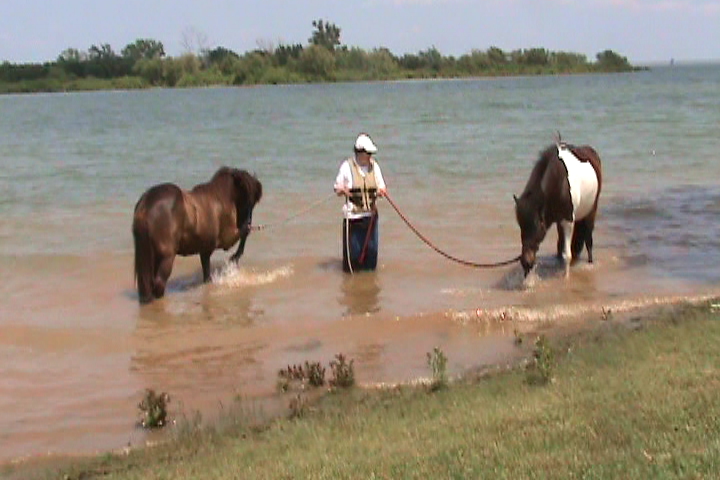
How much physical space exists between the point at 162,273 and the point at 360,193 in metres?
2.35

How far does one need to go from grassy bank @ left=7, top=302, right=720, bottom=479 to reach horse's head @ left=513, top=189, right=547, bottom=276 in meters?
3.11

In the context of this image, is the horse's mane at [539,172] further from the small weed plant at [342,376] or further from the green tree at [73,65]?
the green tree at [73,65]

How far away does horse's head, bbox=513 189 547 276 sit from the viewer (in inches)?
397

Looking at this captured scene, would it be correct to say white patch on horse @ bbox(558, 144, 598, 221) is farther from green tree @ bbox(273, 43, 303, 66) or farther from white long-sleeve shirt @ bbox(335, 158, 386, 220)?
green tree @ bbox(273, 43, 303, 66)

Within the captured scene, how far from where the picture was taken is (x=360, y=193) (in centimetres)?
1089

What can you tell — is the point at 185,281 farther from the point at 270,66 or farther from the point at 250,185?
the point at 270,66

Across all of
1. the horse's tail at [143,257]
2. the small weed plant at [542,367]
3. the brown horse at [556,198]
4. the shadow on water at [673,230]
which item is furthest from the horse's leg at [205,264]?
the small weed plant at [542,367]

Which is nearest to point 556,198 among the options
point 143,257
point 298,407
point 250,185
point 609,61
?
point 250,185

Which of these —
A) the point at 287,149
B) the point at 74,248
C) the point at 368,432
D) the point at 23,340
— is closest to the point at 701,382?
the point at 368,432

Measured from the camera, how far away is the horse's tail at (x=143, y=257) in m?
9.80

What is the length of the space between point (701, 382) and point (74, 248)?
433 inches

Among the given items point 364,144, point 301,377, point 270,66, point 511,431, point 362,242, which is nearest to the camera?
point 511,431

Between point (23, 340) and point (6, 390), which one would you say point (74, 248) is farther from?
point (6, 390)

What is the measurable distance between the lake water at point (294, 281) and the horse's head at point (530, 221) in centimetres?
50
